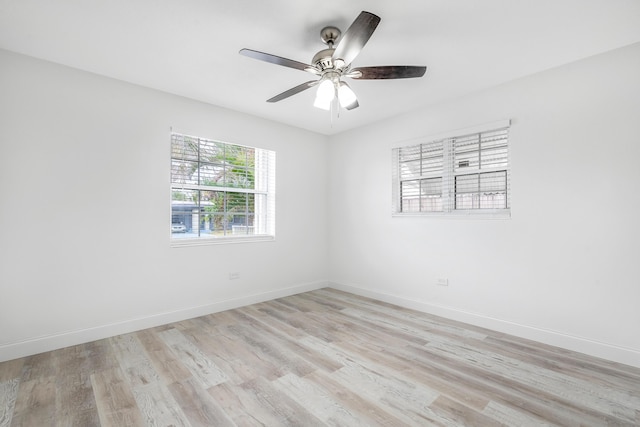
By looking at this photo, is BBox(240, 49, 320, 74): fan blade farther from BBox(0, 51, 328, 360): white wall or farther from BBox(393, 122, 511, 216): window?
BBox(393, 122, 511, 216): window

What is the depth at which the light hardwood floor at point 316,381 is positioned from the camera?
6.02 ft

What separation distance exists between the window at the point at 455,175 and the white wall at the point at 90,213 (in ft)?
7.54

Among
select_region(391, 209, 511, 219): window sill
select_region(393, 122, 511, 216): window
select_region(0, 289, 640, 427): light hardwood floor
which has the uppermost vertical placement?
select_region(393, 122, 511, 216): window

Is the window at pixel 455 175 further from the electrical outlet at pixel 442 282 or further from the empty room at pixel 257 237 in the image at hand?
the electrical outlet at pixel 442 282

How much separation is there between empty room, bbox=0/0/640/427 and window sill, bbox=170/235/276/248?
0.03 metres

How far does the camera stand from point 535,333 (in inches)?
114

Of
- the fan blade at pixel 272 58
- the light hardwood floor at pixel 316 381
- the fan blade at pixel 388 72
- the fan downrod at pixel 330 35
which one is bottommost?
the light hardwood floor at pixel 316 381

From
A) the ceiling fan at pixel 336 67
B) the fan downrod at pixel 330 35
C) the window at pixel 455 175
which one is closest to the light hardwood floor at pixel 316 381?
the window at pixel 455 175

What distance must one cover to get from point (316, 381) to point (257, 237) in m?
2.35

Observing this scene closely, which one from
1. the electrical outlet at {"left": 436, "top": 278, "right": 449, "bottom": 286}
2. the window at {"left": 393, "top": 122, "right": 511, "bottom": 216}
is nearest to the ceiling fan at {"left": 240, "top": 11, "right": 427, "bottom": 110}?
the window at {"left": 393, "top": 122, "right": 511, "bottom": 216}

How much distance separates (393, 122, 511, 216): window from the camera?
3.21 metres

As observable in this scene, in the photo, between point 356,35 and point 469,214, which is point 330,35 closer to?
point 356,35

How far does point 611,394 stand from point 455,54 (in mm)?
2773

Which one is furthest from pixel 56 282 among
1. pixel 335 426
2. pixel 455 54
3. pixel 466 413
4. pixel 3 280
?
pixel 455 54
